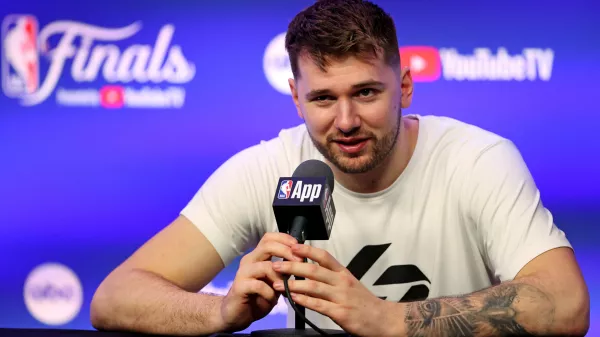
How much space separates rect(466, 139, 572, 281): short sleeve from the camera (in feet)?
6.36

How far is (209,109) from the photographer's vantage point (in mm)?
3260

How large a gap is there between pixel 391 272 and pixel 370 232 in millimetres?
118

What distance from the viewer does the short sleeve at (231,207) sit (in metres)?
2.23

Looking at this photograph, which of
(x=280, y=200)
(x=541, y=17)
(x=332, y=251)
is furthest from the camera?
(x=541, y=17)

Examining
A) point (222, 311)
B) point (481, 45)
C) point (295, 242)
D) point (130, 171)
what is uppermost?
point (481, 45)

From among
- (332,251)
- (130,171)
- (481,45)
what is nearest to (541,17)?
(481,45)

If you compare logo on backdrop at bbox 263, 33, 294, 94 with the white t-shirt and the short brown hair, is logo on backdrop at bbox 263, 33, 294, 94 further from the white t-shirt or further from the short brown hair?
the short brown hair

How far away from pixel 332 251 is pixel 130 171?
1.32 meters

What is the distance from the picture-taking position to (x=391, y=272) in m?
2.20

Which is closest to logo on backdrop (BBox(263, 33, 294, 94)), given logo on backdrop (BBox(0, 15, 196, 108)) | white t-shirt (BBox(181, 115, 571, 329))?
logo on backdrop (BBox(0, 15, 196, 108))

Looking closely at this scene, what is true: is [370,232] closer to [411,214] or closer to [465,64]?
[411,214]

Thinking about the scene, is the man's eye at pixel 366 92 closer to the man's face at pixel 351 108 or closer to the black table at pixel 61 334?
the man's face at pixel 351 108

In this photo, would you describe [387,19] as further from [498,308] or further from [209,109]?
[209,109]

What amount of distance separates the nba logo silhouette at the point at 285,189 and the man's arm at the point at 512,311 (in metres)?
0.34
